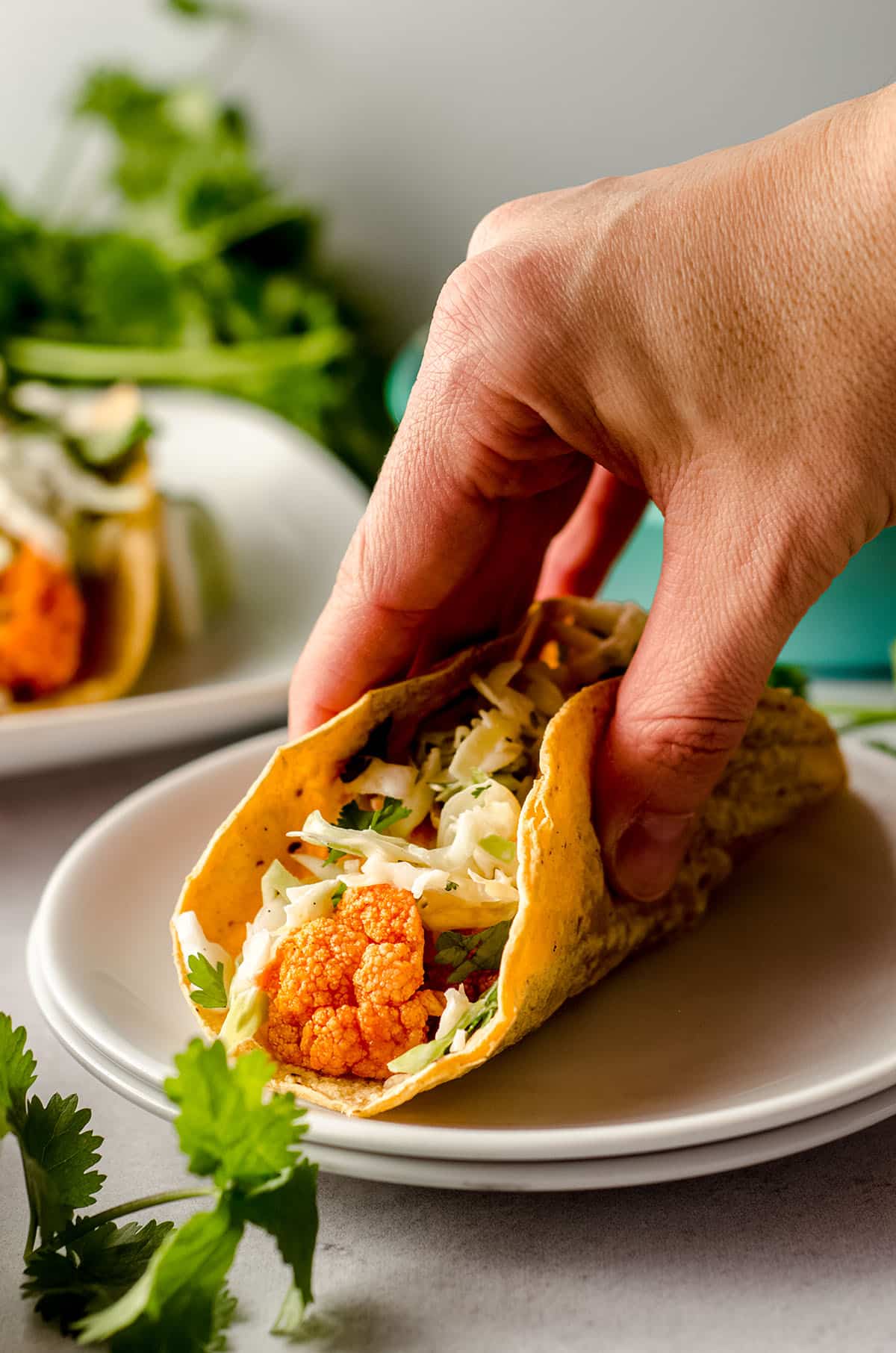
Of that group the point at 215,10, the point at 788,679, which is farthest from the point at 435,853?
the point at 215,10

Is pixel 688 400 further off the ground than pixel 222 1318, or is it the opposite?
pixel 688 400

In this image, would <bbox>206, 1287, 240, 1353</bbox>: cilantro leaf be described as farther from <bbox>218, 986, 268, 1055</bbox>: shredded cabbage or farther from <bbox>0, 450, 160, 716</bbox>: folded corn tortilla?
<bbox>0, 450, 160, 716</bbox>: folded corn tortilla

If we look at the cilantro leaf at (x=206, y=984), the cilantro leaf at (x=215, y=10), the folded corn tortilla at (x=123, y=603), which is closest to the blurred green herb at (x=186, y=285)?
the cilantro leaf at (x=215, y=10)

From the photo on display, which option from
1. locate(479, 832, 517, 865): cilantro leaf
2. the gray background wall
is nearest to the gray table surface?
locate(479, 832, 517, 865): cilantro leaf

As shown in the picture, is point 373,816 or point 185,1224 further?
point 373,816

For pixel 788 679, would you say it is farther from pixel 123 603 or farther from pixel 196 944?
pixel 123 603

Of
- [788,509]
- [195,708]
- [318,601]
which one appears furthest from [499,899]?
[318,601]
